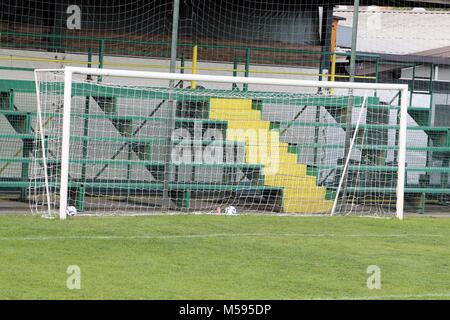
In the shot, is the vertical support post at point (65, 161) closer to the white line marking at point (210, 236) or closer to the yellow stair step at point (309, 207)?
the white line marking at point (210, 236)

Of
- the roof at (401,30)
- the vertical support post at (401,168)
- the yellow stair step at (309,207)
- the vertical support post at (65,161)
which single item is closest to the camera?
the vertical support post at (65,161)

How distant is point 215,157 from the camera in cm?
1580

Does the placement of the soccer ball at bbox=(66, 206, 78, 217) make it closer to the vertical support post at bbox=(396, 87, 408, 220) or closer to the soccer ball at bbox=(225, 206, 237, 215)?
the soccer ball at bbox=(225, 206, 237, 215)

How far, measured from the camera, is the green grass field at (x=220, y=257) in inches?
312

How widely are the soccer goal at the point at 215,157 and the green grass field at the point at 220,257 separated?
160 centimetres

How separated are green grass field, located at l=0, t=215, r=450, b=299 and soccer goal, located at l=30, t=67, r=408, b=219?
5.26ft

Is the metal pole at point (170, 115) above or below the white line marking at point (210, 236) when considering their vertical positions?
above

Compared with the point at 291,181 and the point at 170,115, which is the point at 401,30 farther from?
the point at 170,115

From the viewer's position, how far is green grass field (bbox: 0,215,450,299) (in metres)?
7.93

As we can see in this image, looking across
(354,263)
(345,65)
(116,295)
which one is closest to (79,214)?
(354,263)

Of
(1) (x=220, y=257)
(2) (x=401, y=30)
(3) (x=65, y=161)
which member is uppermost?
(2) (x=401, y=30)

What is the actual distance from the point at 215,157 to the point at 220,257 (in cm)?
611

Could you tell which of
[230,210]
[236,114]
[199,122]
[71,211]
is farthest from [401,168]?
[71,211]

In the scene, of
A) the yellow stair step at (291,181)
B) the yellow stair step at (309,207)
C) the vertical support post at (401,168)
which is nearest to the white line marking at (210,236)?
the vertical support post at (401,168)
